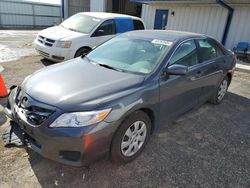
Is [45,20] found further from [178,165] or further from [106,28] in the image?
[178,165]

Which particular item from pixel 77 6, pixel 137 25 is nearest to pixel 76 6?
pixel 77 6

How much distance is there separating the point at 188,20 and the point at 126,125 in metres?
11.4

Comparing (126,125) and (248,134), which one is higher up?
(126,125)

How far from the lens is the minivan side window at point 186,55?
3.03 m

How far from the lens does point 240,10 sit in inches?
394

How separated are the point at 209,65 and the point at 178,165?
1.98 meters

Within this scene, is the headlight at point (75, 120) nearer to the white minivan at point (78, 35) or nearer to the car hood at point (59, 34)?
the white minivan at point (78, 35)

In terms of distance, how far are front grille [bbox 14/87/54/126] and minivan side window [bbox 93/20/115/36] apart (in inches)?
189

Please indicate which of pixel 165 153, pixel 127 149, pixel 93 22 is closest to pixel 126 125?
pixel 127 149

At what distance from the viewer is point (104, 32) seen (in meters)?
7.01

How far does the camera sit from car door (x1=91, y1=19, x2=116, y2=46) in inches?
266

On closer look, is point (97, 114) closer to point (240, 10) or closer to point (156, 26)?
point (240, 10)

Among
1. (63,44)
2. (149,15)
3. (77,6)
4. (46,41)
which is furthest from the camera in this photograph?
(77,6)

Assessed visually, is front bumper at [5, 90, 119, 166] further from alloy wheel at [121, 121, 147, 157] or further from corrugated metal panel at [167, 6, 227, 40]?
corrugated metal panel at [167, 6, 227, 40]
